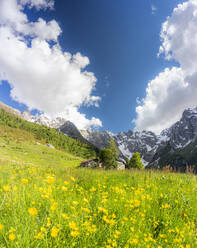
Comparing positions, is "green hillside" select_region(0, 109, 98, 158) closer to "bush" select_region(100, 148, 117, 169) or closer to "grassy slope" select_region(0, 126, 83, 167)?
"grassy slope" select_region(0, 126, 83, 167)

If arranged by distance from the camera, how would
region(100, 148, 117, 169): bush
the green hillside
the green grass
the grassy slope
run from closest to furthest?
the green grass
the grassy slope
region(100, 148, 117, 169): bush
the green hillside

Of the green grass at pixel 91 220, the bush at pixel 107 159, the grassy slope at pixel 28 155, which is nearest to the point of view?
the green grass at pixel 91 220

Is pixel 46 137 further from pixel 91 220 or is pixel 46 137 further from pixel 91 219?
pixel 91 219

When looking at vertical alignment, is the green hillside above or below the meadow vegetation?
above

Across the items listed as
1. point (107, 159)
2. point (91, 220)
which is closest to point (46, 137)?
point (107, 159)

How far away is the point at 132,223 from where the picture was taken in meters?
2.47

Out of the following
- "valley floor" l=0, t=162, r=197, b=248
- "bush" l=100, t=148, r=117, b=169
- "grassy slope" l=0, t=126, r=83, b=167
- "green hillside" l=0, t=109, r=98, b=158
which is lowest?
"valley floor" l=0, t=162, r=197, b=248

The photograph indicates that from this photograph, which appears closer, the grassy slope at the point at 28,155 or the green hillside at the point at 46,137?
the grassy slope at the point at 28,155

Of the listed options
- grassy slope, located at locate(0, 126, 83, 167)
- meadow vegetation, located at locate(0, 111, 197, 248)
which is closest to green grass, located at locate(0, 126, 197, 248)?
meadow vegetation, located at locate(0, 111, 197, 248)

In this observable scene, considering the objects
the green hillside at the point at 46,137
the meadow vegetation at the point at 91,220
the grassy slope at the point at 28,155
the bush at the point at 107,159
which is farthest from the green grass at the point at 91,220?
the green hillside at the point at 46,137

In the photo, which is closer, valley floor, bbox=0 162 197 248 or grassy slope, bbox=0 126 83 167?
valley floor, bbox=0 162 197 248

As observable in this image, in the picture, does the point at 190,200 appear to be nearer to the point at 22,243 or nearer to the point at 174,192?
the point at 174,192

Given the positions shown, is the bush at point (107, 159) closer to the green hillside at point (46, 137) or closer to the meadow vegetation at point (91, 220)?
the meadow vegetation at point (91, 220)

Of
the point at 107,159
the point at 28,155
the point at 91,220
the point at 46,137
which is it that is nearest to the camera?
the point at 91,220
